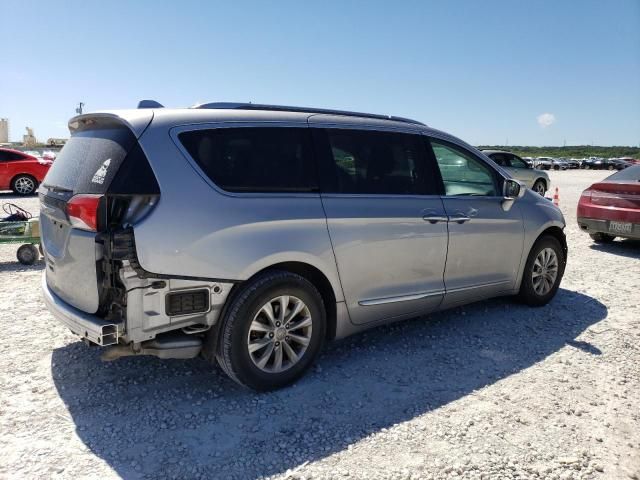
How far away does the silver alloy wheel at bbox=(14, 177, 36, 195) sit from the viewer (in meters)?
15.8

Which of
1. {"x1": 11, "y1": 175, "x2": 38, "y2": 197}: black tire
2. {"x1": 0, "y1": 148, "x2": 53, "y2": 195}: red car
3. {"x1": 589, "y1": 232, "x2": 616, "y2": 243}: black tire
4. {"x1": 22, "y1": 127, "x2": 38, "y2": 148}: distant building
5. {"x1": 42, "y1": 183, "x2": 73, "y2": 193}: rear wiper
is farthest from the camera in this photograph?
{"x1": 22, "y1": 127, "x2": 38, "y2": 148}: distant building

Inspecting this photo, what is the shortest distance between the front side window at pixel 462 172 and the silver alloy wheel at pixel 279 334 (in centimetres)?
188

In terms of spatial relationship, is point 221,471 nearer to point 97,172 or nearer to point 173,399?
point 173,399

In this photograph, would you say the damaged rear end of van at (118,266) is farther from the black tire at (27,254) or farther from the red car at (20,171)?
the red car at (20,171)

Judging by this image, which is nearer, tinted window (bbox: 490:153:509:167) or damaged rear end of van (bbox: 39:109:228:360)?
damaged rear end of van (bbox: 39:109:228:360)

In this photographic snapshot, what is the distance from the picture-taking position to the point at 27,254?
23.2 ft

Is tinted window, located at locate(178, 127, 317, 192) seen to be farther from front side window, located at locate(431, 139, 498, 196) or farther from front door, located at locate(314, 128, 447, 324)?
front side window, located at locate(431, 139, 498, 196)

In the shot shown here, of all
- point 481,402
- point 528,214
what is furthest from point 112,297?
point 528,214

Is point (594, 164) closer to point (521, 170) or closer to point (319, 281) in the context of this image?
point (521, 170)

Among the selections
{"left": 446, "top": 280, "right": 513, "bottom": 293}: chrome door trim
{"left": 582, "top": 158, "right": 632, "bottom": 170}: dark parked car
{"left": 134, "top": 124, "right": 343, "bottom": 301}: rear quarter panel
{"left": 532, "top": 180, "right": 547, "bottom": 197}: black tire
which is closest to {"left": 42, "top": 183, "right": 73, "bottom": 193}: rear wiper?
{"left": 134, "top": 124, "right": 343, "bottom": 301}: rear quarter panel

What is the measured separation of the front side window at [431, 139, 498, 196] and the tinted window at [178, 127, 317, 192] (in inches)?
57.4

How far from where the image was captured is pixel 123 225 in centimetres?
304

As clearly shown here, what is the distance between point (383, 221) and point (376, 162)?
52 cm

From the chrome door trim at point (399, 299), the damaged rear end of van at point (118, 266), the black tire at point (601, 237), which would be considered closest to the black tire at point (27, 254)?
the damaged rear end of van at point (118, 266)
